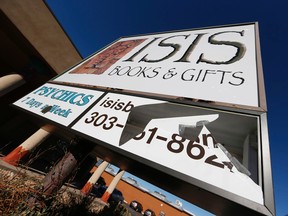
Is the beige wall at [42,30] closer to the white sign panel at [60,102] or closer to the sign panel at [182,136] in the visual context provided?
the white sign panel at [60,102]

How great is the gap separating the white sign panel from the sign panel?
0.67 feet

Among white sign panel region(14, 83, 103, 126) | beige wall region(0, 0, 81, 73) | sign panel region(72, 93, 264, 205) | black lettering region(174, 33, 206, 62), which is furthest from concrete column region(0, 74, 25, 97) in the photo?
black lettering region(174, 33, 206, 62)

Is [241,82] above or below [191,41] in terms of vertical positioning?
below

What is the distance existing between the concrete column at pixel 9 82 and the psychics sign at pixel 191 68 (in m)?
5.76

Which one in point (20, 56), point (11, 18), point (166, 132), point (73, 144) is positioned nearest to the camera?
point (166, 132)

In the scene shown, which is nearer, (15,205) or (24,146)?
(15,205)

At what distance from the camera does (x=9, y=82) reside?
328 inches

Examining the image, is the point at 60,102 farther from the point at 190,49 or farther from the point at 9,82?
the point at 9,82

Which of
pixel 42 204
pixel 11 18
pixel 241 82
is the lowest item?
pixel 42 204

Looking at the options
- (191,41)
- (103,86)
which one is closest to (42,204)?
(103,86)

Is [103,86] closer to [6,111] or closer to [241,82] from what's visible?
[241,82]

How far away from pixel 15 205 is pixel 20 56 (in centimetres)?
895

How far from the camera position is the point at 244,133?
1806mm

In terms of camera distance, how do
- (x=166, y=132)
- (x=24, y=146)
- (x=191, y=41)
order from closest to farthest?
(x=166, y=132) < (x=191, y=41) < (x=24, y=146)
